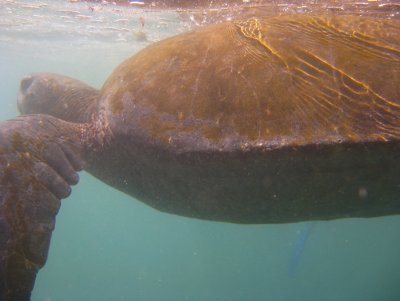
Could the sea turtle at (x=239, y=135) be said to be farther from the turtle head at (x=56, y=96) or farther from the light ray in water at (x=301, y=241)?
the light ray in water at (x=301, y=241)

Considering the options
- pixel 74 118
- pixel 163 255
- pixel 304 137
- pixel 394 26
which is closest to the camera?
pixel 304 137

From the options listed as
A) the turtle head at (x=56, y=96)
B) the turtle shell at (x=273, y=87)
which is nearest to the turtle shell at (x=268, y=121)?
the turtle shell at (x=273, y=87)

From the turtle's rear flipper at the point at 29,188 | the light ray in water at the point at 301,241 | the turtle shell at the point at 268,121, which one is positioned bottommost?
the light ray in water at the point at 301,241

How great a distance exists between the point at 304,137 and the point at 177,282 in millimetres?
62193

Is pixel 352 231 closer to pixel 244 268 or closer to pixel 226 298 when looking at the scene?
pixel 244 268

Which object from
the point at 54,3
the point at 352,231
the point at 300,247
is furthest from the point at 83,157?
the point at 352,231

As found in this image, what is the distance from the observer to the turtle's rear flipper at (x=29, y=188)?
8.58 ft

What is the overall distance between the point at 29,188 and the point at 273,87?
2608mm

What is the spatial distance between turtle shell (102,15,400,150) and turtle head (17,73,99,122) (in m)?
1.72

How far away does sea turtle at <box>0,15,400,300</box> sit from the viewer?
8.32 ft


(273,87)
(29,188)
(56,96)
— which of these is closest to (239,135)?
(273,87)

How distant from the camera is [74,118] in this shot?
516 centimetres

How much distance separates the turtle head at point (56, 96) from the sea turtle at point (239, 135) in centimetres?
121

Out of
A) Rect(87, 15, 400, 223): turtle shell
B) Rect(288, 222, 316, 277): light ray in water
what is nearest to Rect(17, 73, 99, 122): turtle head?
Rect(87, 15, 400, 223): turtle shell
